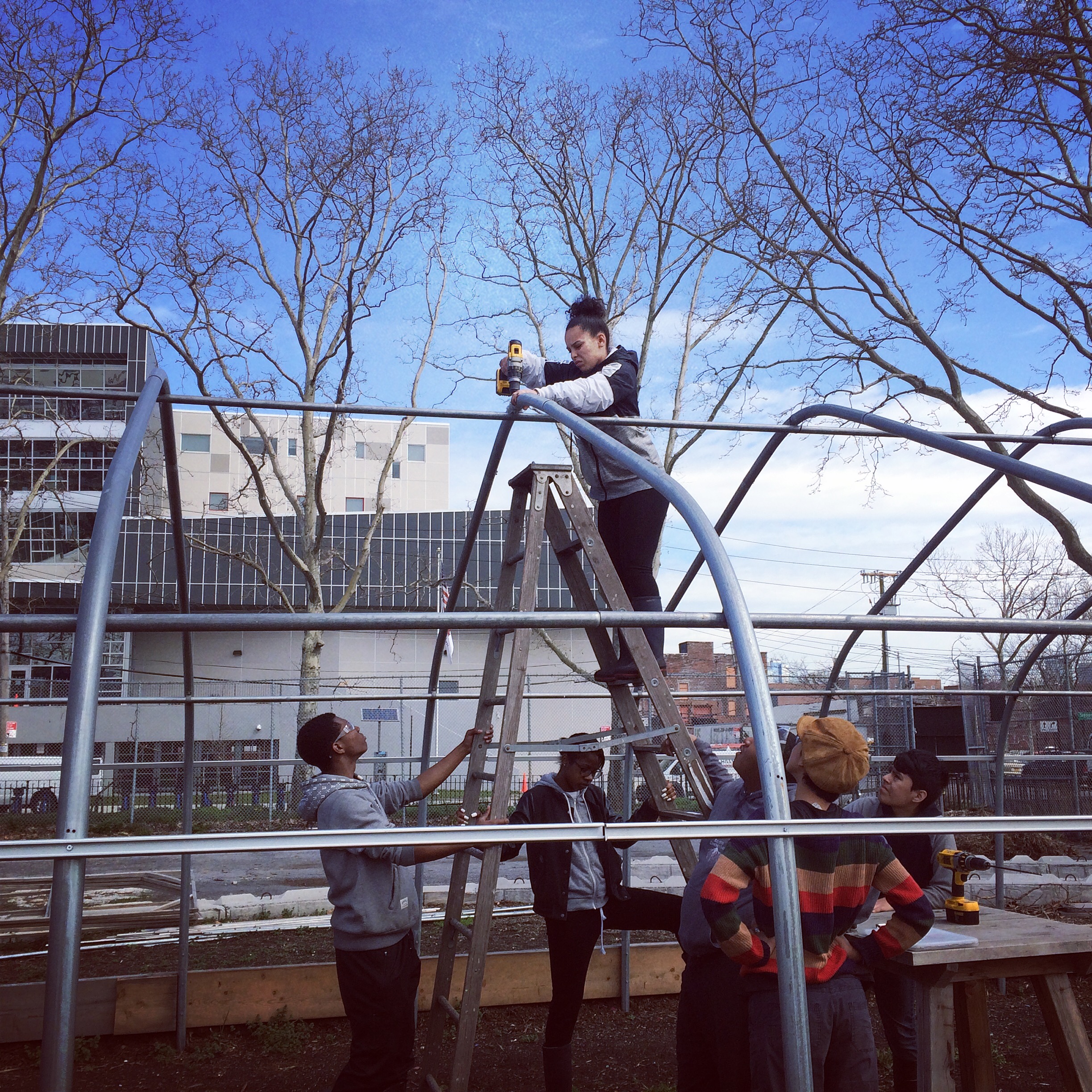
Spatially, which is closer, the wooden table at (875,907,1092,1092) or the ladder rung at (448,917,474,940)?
the wooden table at (875,907,1092,1092)

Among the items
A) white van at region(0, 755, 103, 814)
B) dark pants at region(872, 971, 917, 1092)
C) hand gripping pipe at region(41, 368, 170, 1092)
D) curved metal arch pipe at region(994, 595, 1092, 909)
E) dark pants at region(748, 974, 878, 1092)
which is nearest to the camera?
hand gripping pipe at region(41, 368, 170, 1092)

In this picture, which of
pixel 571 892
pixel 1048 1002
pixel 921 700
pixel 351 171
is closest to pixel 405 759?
pixel 571 892

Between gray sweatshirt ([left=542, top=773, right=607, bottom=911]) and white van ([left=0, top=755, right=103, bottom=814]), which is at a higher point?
gray sweatshirt ([left=542, top=773, right=607, bottom=911])

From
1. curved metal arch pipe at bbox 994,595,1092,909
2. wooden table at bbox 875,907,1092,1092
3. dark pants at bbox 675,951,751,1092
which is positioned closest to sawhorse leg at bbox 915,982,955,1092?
Result: wooden table at bbox 875,907,1092,1092

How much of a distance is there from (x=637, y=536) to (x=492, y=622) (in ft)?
5.47

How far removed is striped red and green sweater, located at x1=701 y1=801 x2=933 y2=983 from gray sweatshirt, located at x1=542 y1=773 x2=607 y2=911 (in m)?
1.31

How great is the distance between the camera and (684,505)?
92.6 inches

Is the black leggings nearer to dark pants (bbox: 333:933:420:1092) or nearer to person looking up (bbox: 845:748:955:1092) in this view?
person looking up (bbox: 845:748:955:1092)

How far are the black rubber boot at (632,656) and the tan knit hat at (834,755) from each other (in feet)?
2.85

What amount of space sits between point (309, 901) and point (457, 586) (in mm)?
5002

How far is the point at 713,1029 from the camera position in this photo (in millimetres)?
2783

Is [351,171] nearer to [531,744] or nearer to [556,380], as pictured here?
[556,380]

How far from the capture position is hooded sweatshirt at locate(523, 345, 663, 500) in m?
3.49

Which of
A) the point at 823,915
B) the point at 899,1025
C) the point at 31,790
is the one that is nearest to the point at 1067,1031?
the point at 899,1025
